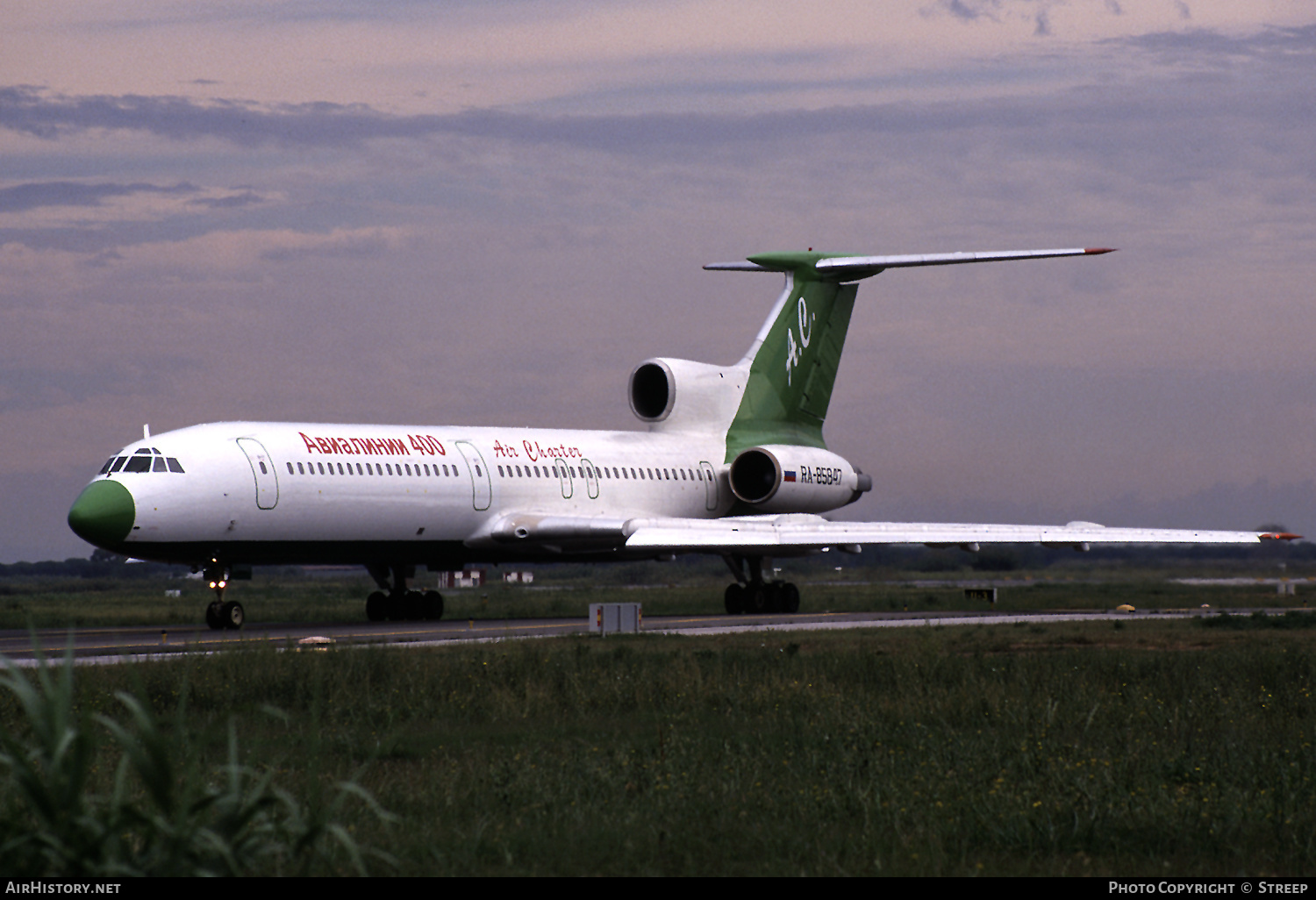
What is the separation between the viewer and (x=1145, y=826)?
30.1 feet

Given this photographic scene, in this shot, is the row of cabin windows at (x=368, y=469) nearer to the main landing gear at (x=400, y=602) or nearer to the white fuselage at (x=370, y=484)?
the white fuselage at (x=370, y=484)

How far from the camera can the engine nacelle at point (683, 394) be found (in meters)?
41.8

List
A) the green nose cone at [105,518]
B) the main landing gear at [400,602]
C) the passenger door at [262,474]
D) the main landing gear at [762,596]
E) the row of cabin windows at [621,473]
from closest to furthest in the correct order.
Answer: the green nose cone at [105,518]
the passenger door at [262,474]
the main landing gear at [400,602]
the row of cabin windows at [621,473]
the main landing gear at [762,596]

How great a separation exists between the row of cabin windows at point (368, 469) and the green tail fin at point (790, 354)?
11683 mm

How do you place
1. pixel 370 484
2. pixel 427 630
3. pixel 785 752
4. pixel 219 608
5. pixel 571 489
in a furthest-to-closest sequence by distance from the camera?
1. pixel 571 489
2. pixel 370 484
3. pixel 219 608
4. pixel 427 630
5. pixel 785 752

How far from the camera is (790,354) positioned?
143 ft

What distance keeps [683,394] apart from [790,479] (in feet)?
12.2

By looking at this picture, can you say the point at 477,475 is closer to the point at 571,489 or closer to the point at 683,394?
the point at 571,489

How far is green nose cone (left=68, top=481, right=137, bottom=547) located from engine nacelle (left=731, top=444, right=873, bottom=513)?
18.3 metres

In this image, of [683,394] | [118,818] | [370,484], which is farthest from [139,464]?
[118,818]

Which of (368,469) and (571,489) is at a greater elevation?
(571,489)

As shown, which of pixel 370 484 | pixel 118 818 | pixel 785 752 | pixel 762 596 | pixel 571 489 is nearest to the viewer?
pixel 118 818

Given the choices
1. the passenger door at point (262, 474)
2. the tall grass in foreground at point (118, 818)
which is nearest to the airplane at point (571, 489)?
the passenger door at point (262, 474)

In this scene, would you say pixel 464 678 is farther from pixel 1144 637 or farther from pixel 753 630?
pixel 1144 637
